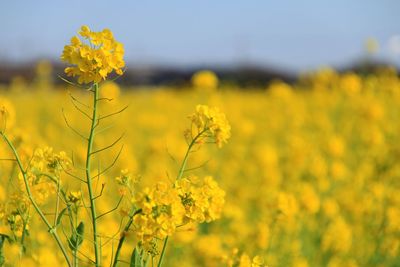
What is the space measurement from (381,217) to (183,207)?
8.55 feet

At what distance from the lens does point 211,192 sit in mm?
1501

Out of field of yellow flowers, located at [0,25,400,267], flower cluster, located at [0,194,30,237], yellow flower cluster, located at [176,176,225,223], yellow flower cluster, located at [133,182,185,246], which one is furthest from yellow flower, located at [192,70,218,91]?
yellow flower cluster, located at [133,182,185,246]

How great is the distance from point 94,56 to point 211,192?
0.41 metres

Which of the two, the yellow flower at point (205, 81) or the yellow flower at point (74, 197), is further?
the yellow flower at point (205, 81)

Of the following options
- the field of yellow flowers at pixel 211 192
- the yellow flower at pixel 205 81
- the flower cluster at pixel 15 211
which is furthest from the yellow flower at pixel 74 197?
the yellow flower at pixel 205 81

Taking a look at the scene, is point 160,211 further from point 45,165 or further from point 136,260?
point 45,165

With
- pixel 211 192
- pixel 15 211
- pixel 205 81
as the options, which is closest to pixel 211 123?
pixel 211 192

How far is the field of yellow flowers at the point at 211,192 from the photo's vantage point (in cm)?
151

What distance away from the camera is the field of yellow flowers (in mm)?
1513

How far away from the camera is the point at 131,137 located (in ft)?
23.7

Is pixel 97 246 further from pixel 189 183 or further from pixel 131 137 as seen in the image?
pixel 131 137

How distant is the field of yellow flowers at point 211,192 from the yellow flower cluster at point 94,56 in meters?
0.08

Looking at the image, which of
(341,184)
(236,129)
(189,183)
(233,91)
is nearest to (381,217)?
(341,184)

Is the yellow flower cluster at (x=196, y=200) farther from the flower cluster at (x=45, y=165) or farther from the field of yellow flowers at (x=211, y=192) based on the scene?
the flower cluster at (x=45, y=165)
